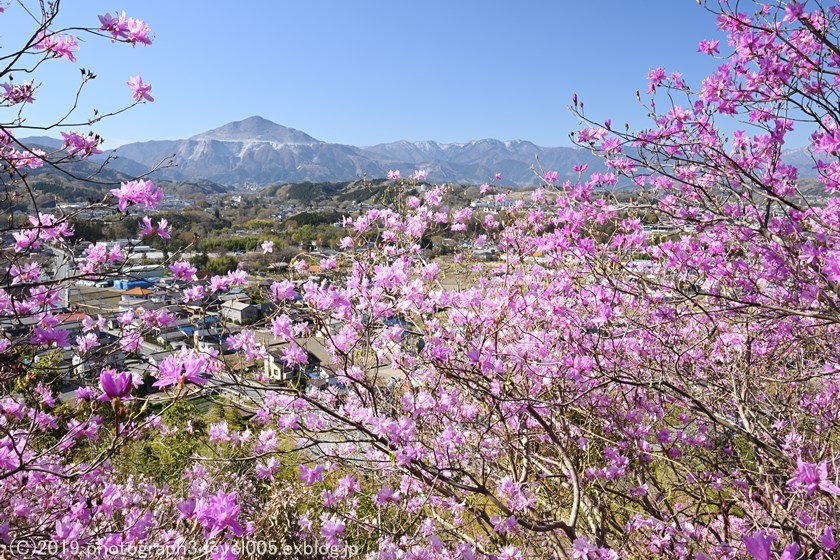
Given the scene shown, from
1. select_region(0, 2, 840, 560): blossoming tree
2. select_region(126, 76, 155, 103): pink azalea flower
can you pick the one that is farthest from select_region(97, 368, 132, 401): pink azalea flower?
select_region(126, 76, 155, 103): pink azalea flower

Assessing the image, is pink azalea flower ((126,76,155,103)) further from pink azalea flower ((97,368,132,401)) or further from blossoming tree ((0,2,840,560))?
pink azalea flower ((97,368,132,401))

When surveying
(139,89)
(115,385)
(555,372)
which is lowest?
(555,372)

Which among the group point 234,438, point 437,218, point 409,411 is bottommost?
point 234,438

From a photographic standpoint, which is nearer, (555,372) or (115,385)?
(115,385)

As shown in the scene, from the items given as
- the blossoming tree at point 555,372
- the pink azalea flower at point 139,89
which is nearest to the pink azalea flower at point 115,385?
the blossoming tree at point 555,372

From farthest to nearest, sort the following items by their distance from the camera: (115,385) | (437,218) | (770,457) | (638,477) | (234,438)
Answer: (437,218) < (234,438) < (638,477) < (770,457) < (115,385)

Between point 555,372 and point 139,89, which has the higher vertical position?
point 139,89

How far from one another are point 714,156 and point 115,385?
3642 mm

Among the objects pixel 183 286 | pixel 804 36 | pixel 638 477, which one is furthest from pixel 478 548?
pixel 804 36

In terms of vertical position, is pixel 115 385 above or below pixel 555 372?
above

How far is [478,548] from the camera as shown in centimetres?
281

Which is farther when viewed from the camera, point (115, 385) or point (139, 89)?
point (139, 89)

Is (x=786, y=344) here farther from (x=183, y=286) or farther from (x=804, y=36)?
(x=183, y=286)

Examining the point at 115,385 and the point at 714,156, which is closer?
the point at 115,385
